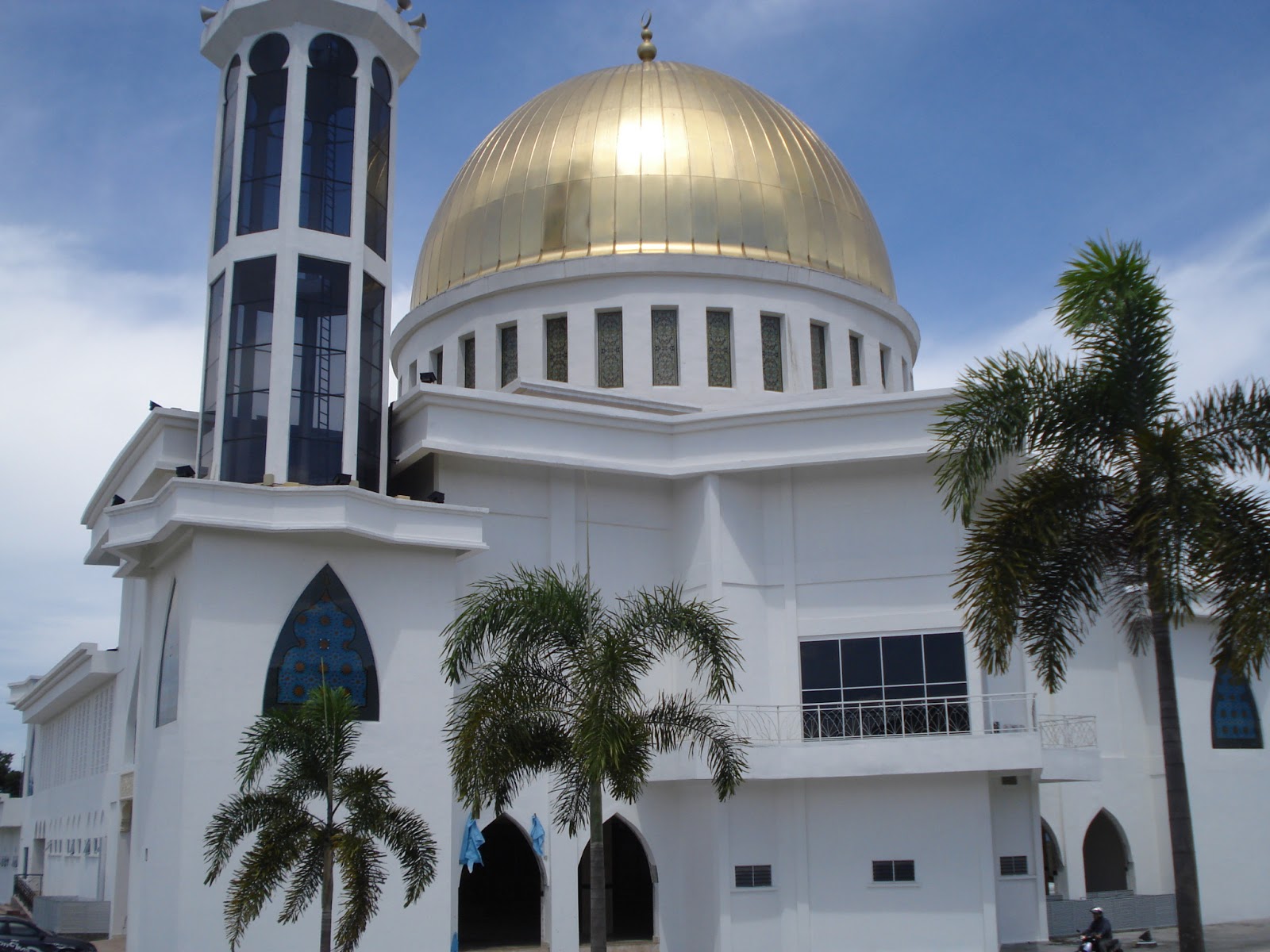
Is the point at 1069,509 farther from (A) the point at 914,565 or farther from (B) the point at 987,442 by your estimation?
(A) the point at 914,565

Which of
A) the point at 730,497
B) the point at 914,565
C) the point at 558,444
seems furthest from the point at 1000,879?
the point at 558,444

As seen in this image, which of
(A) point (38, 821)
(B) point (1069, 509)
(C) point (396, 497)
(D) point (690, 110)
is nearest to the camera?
(B) point (1069, 509)

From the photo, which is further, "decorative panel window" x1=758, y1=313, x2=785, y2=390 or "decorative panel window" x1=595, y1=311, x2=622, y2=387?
"decorative panel window" x1=758, y1=313, x2=785, y2=390

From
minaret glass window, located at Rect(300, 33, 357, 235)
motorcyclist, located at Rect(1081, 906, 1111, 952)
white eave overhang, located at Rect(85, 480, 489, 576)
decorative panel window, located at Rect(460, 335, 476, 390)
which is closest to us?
motorcyclist, located at Rect(1081, 906, 1111, 952)

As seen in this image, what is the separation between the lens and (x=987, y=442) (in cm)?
1333

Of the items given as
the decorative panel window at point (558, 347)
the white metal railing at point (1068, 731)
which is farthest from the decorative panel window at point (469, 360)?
the white metal railing at point (1068, 731)

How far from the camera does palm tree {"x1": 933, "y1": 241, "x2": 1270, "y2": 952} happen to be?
40.3ft

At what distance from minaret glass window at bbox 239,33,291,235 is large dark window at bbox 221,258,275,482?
850 mm

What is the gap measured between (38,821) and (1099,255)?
1276 inches

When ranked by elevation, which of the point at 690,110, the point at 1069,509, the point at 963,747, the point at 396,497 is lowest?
the point at 963,747

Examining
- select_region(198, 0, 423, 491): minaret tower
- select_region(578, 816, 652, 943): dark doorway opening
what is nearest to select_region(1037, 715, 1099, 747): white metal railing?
select_region(578, 816, 652, 943): dark doorway opening

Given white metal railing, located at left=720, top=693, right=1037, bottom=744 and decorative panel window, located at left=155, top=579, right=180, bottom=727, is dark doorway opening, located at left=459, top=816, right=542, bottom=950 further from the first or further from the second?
decorative panel window, located at left=155, top=579, right=180, bottom=727

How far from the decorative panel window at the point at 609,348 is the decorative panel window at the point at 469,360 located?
8.72 ft

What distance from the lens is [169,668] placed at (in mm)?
19688
